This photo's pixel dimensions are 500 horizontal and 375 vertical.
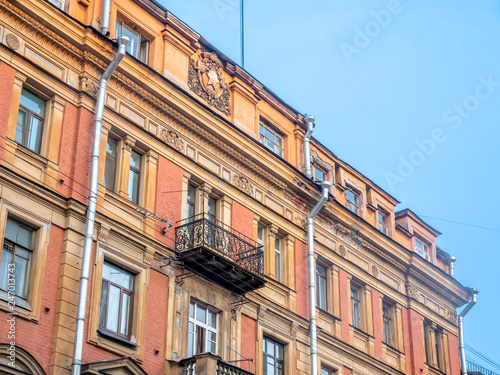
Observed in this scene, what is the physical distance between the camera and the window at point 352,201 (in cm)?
3116

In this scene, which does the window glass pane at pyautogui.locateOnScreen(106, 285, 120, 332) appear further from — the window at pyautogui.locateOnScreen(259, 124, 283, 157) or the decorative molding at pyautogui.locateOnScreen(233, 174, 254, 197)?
the window at pyautogui.locateOnScreen(259, 124, 283, 157)

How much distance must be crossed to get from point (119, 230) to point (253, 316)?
5202mm

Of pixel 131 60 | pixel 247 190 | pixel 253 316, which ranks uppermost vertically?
pixel 131 60

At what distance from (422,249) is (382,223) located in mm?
3096

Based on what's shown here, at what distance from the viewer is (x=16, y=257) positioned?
18922 mm

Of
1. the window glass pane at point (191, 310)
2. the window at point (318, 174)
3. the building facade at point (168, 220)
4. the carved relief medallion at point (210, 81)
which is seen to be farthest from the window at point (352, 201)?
the window glass pane at point (191, 310)

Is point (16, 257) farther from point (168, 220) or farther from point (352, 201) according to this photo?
point (352, 201)

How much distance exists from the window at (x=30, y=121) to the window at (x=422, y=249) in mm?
18209

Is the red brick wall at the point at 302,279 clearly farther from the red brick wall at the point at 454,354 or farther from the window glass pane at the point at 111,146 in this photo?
the red brick wall at the point at 454,354

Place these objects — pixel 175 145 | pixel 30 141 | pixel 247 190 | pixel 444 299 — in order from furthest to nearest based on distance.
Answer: pixel 444 299 < pixel 247 190 < pixel 175 145 < pixel 30 141

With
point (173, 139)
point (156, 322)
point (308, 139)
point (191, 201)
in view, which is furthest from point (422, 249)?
point (156, 322)

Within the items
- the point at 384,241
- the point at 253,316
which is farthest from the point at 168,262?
the point at 384,241

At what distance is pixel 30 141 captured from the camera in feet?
67.2

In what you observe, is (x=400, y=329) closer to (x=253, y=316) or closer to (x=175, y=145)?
(x=253, y=316)
